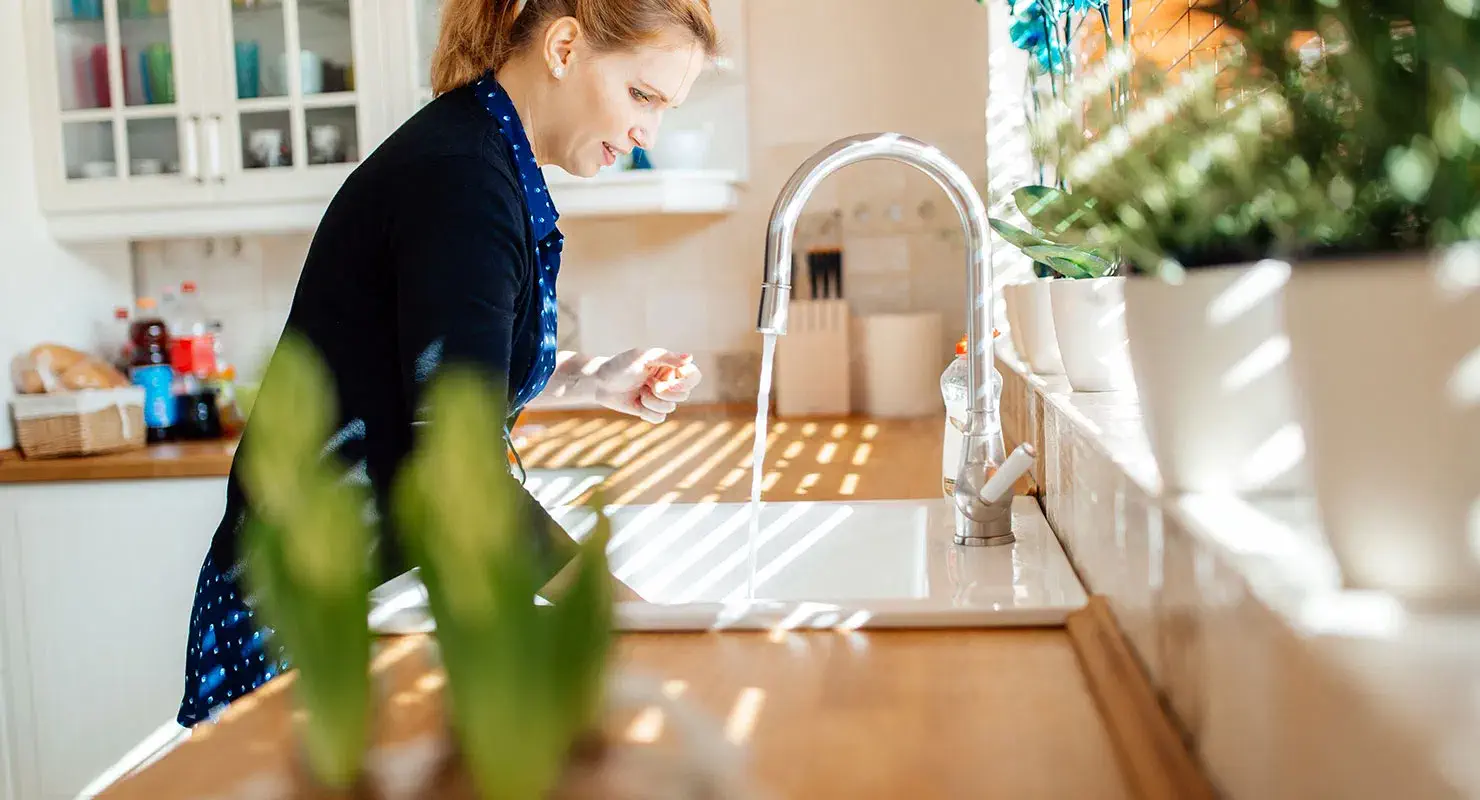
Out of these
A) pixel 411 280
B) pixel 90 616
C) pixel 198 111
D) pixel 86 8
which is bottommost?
pixel 90 616

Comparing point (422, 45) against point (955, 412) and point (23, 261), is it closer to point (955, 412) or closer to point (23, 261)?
point (23, 261)

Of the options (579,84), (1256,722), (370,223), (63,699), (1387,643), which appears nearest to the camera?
(1387,643)

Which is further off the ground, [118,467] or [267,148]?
[267,148]

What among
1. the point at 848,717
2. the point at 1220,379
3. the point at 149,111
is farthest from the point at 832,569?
the point at 149,111

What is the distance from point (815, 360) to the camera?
8.34 feet

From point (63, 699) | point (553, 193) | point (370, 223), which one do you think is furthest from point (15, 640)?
point (370, 223)

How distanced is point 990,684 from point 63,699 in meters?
2.18

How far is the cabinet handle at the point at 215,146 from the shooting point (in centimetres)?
254

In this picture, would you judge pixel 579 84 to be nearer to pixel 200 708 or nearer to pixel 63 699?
pixel 200 708

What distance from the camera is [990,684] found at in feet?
2.50

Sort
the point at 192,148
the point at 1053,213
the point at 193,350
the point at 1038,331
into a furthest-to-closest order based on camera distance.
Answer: the point at 193,350 < the point at 192,148 < the point at 1038,331 < the point at 1053,213

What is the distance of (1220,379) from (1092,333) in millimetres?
624

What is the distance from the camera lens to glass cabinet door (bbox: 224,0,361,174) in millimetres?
2547

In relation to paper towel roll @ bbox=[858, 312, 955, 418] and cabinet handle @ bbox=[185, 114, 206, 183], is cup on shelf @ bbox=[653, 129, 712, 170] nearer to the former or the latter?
paper towel roll @ bbox=[858, 312, 955, 418]
